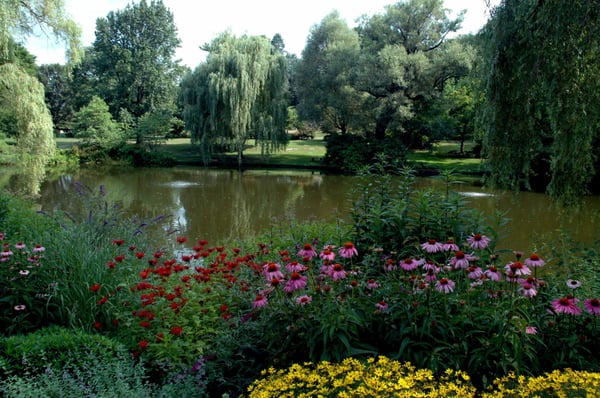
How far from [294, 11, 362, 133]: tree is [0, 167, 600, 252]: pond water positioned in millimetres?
4516

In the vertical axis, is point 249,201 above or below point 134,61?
below

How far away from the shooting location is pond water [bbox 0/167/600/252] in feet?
36.9

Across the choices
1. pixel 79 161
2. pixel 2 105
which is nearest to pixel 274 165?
pixel 79 161

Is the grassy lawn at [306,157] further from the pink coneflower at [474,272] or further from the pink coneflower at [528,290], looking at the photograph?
the pink coneflower at [528,290]

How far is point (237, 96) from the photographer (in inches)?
976

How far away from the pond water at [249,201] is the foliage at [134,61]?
1261cm

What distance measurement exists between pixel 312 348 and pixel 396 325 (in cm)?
61

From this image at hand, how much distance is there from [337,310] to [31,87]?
1285 cm

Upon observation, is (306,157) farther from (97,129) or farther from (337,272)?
(337,272)

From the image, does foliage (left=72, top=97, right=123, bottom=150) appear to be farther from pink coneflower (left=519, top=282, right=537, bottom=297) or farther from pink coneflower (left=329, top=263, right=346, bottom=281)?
pink coneflower (left=519, top=282, right=537, bottom=297)

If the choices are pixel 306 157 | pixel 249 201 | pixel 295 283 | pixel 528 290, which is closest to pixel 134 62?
pixel 306 157

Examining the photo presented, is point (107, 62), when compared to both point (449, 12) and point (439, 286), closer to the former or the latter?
point (449, 12)

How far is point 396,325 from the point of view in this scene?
9.64 ft

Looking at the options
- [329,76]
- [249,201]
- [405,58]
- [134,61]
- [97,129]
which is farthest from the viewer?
[134,61]
